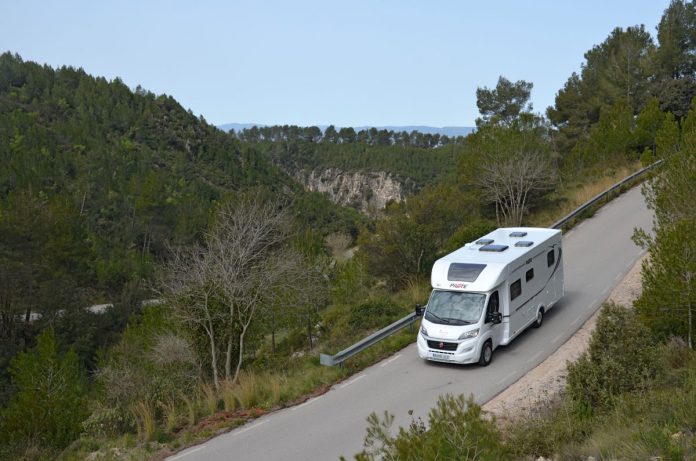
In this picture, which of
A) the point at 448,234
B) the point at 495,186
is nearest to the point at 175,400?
the point at 448,234

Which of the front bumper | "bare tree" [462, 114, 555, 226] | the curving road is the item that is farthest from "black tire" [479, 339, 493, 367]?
"bare tree" [462, 114, 555, 226]

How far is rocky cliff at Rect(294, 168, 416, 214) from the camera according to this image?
143 metres

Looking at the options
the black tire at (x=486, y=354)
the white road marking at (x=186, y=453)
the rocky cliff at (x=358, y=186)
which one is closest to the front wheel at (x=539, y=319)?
the black tire at (x=486, y=354)

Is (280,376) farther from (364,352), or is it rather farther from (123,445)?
(123,445)

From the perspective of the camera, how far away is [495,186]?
27219 mm

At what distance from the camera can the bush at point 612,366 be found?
372 inches

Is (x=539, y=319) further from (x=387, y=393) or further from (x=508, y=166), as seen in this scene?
(x=508, y=166)

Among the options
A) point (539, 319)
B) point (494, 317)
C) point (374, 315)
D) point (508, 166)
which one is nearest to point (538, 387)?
point (494, 317)

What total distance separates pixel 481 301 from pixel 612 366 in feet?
14.6

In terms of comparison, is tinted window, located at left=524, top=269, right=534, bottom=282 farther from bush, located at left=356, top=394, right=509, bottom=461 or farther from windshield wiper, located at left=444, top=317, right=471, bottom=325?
bush, located at left=356, top=394, right=509, bottom=461

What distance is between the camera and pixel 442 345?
1366 cm

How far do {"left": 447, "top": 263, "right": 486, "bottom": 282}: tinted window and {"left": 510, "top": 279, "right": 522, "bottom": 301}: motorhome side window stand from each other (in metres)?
0.92

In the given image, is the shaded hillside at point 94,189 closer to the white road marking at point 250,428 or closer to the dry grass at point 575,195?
the white road marking at point 250,428

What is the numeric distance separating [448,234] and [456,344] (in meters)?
13.7
